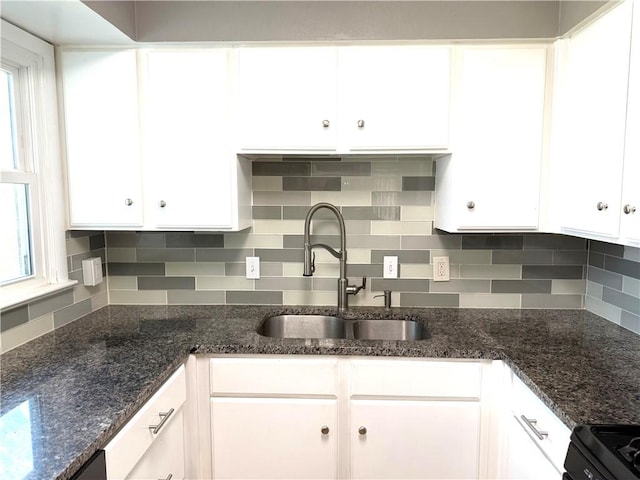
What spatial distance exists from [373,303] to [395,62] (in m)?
1.14

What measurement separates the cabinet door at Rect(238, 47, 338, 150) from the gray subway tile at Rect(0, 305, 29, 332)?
109cm

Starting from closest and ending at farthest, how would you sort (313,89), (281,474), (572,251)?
(281,474)
(313,89)
(572,251)

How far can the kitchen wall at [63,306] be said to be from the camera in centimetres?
159

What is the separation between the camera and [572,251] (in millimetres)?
2152

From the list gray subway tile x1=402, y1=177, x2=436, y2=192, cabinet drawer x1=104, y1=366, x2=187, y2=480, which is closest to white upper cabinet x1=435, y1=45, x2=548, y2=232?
gray subway tile x1=402, y1=177, x2=436, y2=192

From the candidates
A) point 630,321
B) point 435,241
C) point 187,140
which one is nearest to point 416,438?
point 435,241

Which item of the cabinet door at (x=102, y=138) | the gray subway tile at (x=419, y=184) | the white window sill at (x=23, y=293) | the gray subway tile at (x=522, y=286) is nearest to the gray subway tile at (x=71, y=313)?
the white window sill at (x=23, y=293)

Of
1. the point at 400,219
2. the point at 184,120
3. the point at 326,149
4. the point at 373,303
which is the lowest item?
the point at 373,303

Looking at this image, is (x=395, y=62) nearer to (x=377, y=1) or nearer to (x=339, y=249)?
(x=377, y=1)

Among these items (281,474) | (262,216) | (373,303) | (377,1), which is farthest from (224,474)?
(377,1)

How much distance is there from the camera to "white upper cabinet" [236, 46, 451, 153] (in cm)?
182

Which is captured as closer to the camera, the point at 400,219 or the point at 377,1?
the point at 377,1

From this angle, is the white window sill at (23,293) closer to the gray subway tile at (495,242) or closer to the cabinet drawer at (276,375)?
the cabinet drawer at (276,375)

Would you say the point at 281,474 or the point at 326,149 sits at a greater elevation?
the point at 326,149
